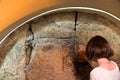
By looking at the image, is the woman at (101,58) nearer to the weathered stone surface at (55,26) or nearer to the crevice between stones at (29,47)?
the weathered stone surface at (55,26)

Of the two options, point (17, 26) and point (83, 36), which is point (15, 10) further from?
point (83, 36)

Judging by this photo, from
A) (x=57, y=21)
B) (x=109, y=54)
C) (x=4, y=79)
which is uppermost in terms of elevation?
(x=57, y=21)

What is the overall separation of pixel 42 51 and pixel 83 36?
0.59 feet

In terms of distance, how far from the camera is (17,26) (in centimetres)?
106

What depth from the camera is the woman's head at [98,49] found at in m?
1.12

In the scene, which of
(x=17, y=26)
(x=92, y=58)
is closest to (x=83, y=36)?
(x=92, y=58)

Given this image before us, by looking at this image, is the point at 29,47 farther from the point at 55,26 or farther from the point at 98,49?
the point at 98,49

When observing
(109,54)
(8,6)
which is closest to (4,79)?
(8,6)

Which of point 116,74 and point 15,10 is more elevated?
point 15,10

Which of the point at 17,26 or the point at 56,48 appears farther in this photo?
the point at 56,48

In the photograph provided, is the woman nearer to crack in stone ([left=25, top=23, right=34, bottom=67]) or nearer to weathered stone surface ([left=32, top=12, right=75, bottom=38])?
weathered stone surface ([left=32, top=12, right=75, bottom=38])

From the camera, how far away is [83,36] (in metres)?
1.20

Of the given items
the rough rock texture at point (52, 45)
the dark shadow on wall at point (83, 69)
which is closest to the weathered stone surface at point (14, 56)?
the rough rock texture at point (52, 45)

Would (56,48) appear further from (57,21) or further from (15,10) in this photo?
(15,10)
